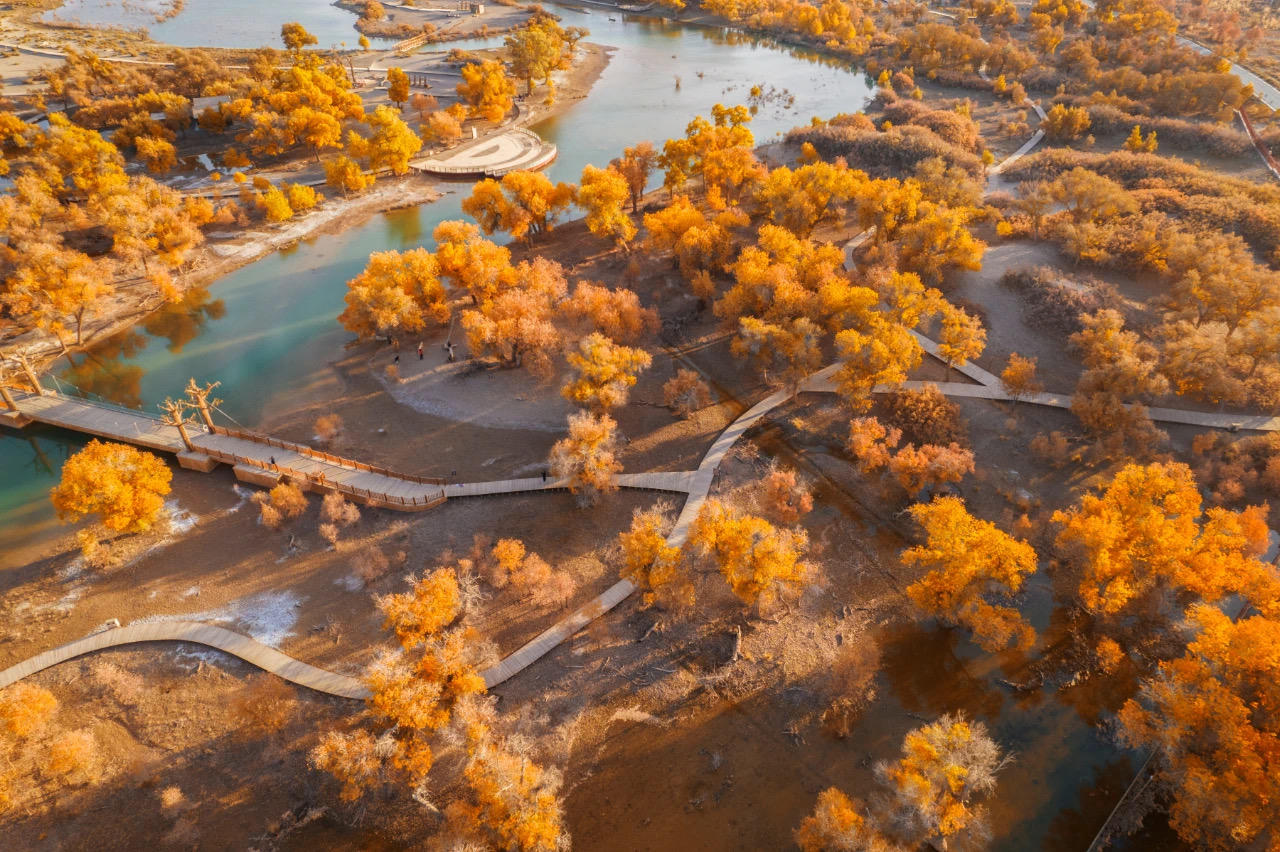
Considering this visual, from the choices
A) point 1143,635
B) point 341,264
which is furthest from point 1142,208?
point 341,264

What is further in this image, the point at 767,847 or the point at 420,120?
the point at 420,120

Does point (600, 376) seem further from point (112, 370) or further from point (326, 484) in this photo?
point (112, 370)

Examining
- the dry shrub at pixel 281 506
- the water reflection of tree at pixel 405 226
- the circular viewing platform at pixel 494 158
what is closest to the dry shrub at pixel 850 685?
the dry shrub at pixel 281 506

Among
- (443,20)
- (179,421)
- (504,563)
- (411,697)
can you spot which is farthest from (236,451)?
(443,20)

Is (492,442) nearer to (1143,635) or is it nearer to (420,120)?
(1143,635)

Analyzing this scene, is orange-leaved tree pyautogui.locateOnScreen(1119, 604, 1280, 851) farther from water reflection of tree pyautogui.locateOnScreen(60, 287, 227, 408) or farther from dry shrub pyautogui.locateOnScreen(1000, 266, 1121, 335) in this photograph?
water reflection of tree pyautogui.locateOnScreen(60, 287, 227, 408)
